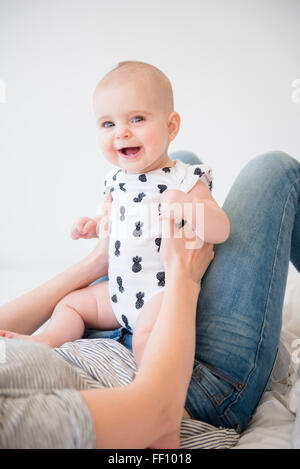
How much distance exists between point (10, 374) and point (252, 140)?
105 inches

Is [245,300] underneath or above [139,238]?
underneath

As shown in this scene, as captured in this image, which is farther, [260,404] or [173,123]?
[173,123]

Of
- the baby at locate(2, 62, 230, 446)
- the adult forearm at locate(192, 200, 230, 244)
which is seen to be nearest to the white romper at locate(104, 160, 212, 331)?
the baby at locate(2, 62, 230, 446)

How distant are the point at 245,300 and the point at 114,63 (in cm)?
253

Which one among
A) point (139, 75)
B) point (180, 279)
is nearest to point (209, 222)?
point (180, 279)

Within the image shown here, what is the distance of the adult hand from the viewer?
0.85 meters

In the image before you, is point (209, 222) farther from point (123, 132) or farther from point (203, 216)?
point (123, 132)

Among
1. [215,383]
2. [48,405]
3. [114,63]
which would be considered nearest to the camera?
[48,405]

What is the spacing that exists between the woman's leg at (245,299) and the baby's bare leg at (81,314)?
0.32m

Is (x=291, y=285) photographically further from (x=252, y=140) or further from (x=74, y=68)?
(x=74, y=68)

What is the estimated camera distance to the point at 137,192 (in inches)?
40.2

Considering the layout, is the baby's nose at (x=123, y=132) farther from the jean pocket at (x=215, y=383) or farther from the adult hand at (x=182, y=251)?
the jean pocket at (x=215, y=383)

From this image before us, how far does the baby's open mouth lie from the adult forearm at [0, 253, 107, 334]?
359 millimetres
